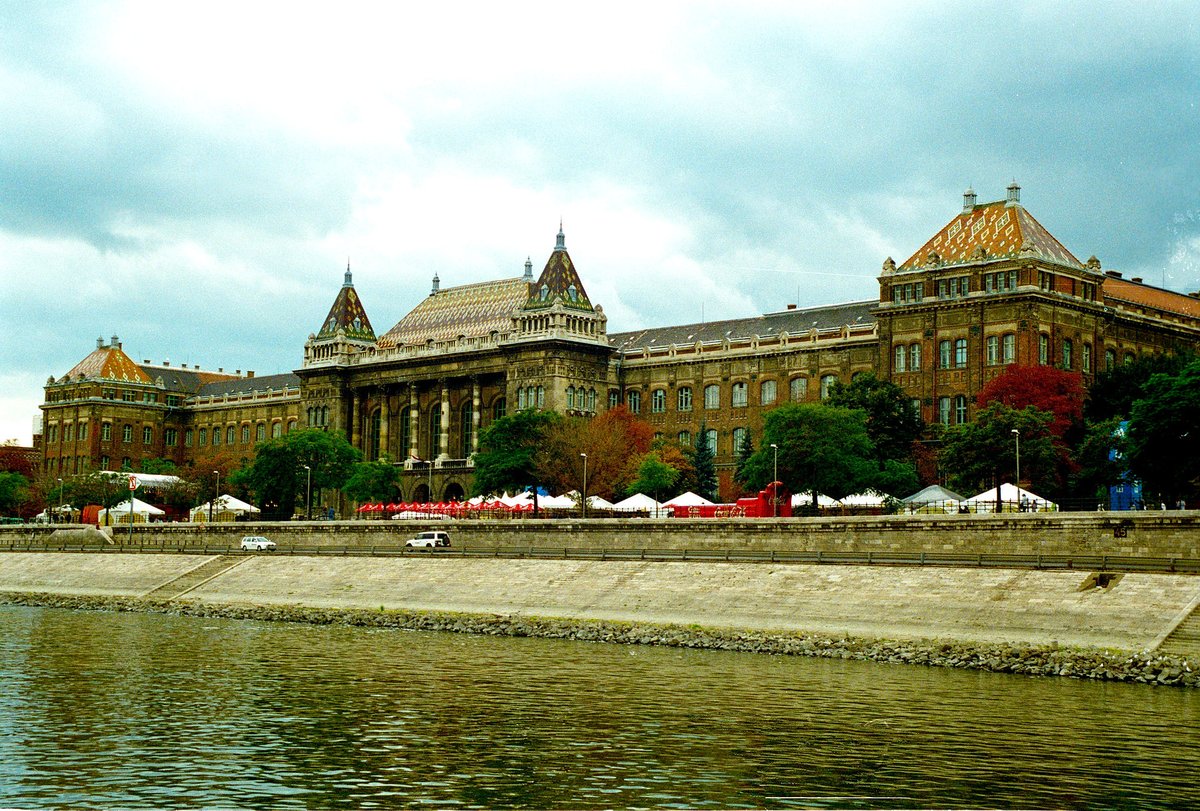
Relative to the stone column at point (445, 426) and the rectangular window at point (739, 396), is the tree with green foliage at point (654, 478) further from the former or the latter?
the stone column at point (445, 426)

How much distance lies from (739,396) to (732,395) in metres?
0.75

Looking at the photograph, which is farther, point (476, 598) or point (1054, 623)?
point (476, 598)

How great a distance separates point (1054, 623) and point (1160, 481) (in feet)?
84.4

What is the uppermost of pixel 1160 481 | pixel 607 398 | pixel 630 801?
pixel 607 398

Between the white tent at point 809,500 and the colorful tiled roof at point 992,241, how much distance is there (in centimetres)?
2606

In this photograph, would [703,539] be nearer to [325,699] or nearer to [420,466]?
[325,699]

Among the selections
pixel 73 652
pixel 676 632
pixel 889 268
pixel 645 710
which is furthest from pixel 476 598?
pixel 889 268

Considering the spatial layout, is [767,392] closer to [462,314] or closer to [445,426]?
[445,426]

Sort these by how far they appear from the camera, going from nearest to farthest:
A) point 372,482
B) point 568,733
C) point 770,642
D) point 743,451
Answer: point 568,733
point 770,642
point 743,451
point 372,482

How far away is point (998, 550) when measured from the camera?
6475 centimetres

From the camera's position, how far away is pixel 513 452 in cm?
12344

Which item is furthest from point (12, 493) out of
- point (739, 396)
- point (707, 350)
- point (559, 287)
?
point (739, 396)

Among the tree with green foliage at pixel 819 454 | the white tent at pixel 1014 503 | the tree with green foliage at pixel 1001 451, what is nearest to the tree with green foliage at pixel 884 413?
the tree with green foliage at pixel 819 454

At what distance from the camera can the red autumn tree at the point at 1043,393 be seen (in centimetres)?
10350
